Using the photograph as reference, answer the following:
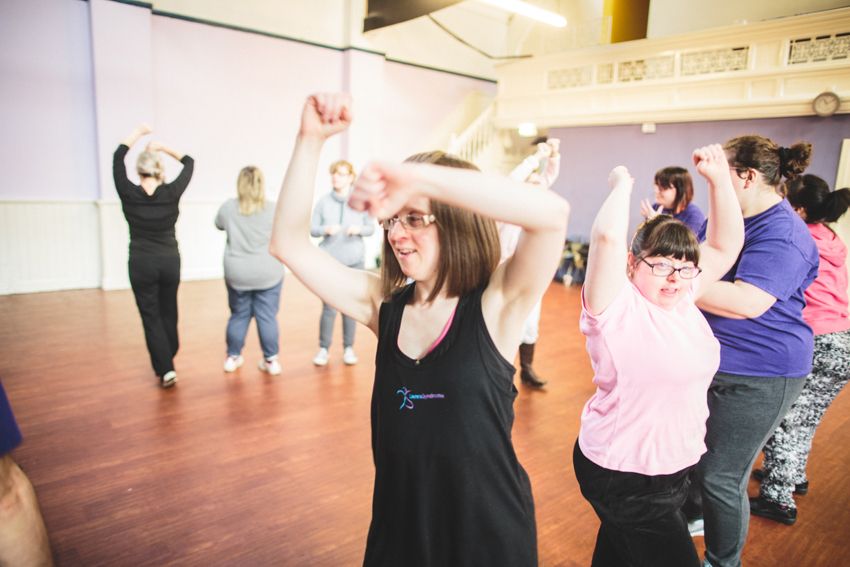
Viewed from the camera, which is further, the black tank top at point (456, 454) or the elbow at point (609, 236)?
the elbow at point (609, 236)

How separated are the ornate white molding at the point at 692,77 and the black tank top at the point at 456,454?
7032mm

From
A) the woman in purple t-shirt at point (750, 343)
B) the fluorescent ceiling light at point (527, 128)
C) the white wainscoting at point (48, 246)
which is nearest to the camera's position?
the woman in purple t-shirt at point (750, 343)

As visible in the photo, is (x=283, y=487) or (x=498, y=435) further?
(x=283, y=487)

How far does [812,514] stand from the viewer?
270cm

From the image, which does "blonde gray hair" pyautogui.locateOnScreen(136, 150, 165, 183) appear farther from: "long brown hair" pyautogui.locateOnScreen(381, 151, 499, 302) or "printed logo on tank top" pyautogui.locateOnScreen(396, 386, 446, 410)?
"printed logo on tank top" pyautogui.locateOnScreen(396, 386, 446, 410)

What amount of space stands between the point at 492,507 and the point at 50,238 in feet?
23.9

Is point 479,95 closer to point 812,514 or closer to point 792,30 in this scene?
point 792,30

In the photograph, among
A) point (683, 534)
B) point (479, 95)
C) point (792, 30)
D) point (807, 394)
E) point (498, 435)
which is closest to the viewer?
point (498, 435)

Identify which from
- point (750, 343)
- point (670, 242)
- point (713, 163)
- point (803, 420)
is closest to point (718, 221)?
point (713, 163)

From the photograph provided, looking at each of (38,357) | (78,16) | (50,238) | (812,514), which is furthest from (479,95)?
(812,514)

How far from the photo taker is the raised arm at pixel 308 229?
1080 millimetres

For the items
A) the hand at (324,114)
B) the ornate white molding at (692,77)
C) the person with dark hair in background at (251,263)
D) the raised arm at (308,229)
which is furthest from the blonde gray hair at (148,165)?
the ornate white molding at (692,77)

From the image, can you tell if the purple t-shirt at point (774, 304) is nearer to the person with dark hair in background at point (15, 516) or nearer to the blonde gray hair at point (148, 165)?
the person with dark hair in background at point (15, 516)

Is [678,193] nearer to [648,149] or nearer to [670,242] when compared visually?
[670,242]
